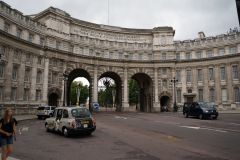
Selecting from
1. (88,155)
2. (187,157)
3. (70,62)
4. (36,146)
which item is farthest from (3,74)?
(187,157)

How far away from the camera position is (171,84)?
1982 inches

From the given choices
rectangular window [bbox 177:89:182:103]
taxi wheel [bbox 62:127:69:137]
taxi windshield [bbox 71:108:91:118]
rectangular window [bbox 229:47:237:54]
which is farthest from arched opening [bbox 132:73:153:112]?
taxi wheel [bbox 62:127:69:137]

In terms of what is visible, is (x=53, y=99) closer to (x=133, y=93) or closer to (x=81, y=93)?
(x=133, y=93)

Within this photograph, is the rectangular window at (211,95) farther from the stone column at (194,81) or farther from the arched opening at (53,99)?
the arched opening at (53,99)

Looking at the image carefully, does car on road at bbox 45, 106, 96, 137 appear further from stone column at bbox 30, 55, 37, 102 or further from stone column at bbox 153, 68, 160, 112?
stone column at bbox 153, 68, 160, 112

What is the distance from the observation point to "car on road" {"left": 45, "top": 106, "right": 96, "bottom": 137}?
13.1m

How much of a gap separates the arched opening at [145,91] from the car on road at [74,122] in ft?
128

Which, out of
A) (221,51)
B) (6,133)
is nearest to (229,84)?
(221,51)

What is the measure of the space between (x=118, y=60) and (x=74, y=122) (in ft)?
123

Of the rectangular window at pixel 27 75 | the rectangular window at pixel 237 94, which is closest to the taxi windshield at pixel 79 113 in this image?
the rectangular window at pixel 27 75

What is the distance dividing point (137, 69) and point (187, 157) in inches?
1697

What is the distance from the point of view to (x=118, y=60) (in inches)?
1960

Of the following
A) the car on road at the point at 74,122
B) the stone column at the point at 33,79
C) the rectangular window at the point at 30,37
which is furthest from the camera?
the rectangular window at the point at 30,37

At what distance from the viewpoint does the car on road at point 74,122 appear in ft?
42.9
